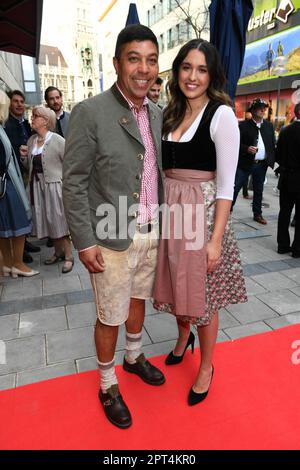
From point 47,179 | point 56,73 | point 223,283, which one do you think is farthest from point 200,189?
point 56,73

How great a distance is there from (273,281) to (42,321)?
8.49 ft

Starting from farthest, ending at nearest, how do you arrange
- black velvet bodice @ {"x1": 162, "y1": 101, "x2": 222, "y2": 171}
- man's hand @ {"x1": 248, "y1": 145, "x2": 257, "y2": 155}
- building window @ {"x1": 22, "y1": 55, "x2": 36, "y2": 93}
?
building window @ {"x1": 22, "y1": 55, "x2": 36, "y2": 93}
man's hand @ {"x1": 248, "y1": 145, "x2": 257, "y2": 155}
black velvet bodice @ {"x1": 162, "y1": 101, "x2": 222, "y2": 171}

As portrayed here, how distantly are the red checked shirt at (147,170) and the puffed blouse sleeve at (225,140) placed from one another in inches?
14.4

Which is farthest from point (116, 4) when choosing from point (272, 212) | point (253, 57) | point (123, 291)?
point (123, 291)

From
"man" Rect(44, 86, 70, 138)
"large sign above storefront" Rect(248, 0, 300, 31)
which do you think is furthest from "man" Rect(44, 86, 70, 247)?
"large sign above storefront" Rect(248, 0, 300, 31)

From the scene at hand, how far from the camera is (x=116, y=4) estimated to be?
217ft

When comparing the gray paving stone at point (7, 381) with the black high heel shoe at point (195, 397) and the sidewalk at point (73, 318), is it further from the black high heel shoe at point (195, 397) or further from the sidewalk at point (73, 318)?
the black high heel shoe at point (195, 397)

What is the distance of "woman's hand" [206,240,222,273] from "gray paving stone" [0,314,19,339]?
78.3 inches

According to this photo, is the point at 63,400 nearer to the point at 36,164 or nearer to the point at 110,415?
the point at 110,415

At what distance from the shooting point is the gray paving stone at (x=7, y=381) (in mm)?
2378

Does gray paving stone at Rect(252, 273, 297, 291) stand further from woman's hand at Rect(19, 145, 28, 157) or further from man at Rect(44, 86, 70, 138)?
woman's hand at Rect(19, 145, 28, 157)

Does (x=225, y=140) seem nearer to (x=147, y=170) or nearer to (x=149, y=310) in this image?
(x=147, y=170)

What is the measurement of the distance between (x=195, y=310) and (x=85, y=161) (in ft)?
3.37

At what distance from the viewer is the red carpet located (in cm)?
194
